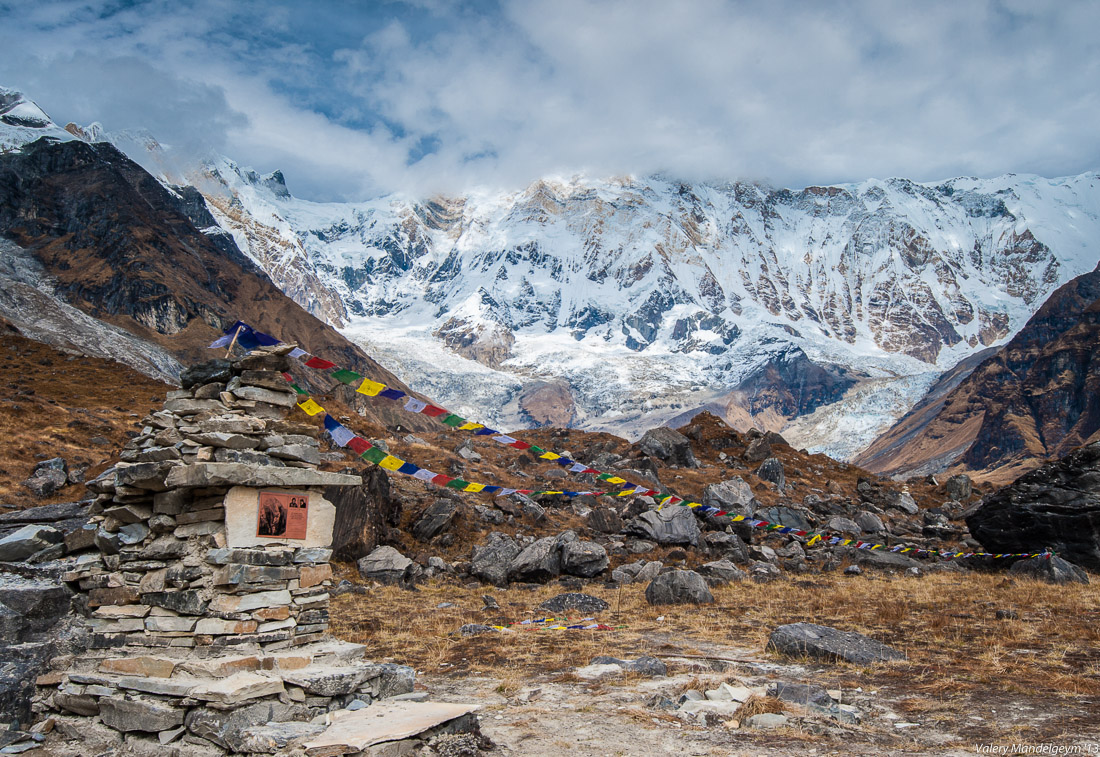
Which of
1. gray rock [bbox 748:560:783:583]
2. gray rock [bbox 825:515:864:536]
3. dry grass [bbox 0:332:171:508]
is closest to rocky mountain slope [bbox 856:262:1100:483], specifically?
gray rock [bbox 825:515:864:536]

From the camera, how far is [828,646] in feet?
32.9

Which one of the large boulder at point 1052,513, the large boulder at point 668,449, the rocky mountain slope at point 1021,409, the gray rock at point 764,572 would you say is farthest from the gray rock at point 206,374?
the rocky mountain slope at point 1021,409

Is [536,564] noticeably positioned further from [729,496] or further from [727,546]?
[729,496]

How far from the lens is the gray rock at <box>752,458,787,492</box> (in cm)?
3712

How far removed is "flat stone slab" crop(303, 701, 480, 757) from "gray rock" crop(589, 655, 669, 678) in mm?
3556

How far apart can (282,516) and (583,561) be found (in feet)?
42.1

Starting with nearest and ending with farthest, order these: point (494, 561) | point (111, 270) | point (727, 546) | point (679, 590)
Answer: point (679, 590)
point (494, 561)
point (727, 546)
point (111, 270)

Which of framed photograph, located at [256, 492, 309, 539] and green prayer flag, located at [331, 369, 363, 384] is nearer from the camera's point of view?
framed photograph, located at [256, 492, 309, 539]

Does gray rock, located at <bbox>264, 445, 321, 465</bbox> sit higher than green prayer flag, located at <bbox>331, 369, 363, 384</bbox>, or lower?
lower

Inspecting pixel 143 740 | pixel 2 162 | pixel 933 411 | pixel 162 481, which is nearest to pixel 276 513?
pixel 162 481

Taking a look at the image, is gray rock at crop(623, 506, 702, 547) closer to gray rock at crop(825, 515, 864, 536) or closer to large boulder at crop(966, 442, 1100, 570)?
gray rock at crop(825, 515, 864, 536)

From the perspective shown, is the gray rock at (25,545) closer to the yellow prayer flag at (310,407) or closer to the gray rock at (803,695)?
the yellow prayer flag at (310,407)

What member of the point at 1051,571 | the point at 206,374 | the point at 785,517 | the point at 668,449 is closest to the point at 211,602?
the point at 206,374

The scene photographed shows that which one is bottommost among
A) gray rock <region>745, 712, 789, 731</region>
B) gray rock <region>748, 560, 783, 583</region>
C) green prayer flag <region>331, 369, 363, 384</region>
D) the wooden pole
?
gray rock <region>748, 560, 783, 583</region>
